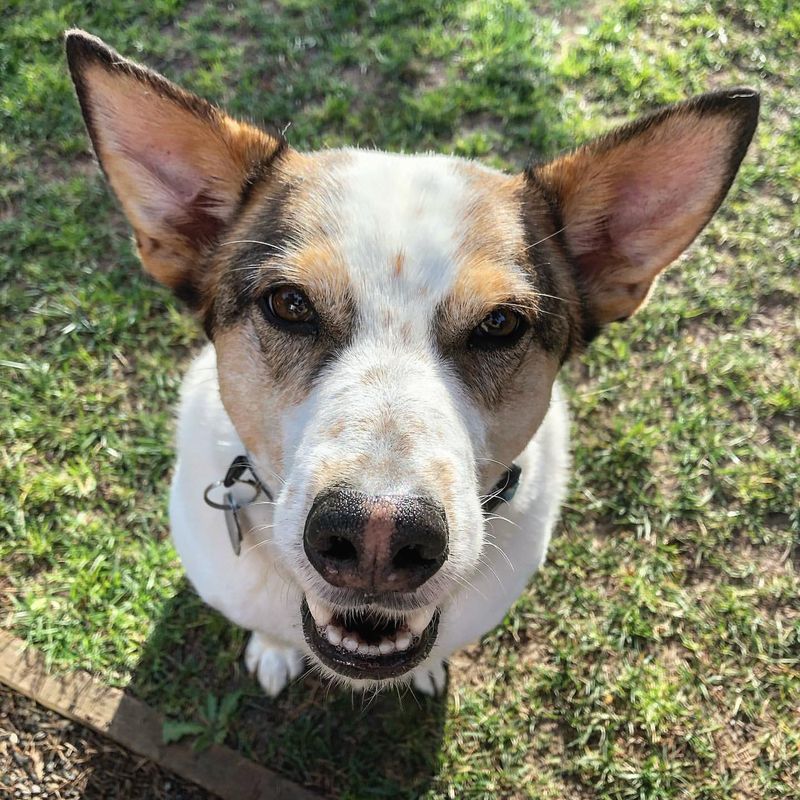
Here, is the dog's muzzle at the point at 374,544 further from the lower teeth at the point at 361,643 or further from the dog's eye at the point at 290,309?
the dog's eye at the point at 290,309

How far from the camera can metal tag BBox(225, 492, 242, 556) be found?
274cm

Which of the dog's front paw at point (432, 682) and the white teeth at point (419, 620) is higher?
the white teeth at point (419, 620)

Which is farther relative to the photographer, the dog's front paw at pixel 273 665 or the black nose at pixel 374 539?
the dog's front paw at pixel 273 665

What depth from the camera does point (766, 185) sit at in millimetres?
5355

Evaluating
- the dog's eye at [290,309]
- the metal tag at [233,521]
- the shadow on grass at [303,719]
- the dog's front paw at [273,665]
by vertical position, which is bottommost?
the shadow on grass at [303,719]

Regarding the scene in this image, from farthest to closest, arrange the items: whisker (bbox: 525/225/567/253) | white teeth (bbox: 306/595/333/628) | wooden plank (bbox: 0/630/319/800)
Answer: wooden plank (bbox: 0/630/319/800)
whisker (bbox: 525/225/567/253)
white teeth (bbox: 306/595/333/628)

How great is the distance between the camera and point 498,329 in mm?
2398

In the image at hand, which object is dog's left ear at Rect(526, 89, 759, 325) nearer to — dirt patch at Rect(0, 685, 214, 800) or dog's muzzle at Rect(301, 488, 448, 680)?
dog's muzzle at Rect(301, 488, 448, 680)

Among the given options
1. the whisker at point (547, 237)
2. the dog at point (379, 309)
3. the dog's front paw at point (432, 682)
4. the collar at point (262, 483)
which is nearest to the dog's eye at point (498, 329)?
the dog at point (379, 309)

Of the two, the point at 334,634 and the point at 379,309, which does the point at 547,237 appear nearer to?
the point at 379,309

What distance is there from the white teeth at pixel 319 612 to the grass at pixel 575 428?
5.31 feet

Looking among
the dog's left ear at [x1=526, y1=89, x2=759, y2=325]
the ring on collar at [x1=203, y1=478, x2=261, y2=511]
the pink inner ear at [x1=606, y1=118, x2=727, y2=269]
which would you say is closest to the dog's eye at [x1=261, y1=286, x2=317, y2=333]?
the ring on collar at [x1=203, y1=478, x2=261, y2=511]

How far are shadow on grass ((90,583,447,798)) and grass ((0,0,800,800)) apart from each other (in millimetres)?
14

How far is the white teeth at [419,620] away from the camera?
2222 mm
